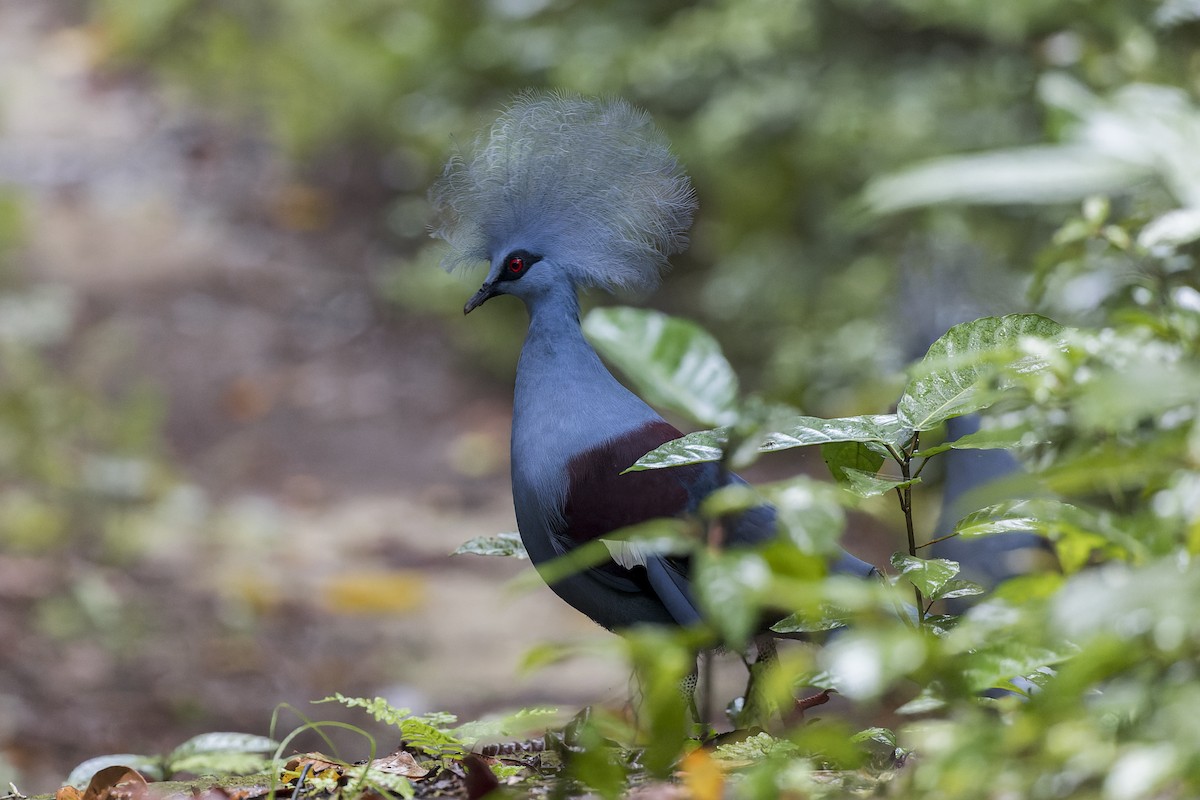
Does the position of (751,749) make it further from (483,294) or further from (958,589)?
(483,294)

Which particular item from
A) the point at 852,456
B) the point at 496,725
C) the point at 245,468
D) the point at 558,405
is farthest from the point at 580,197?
the point at 245,468

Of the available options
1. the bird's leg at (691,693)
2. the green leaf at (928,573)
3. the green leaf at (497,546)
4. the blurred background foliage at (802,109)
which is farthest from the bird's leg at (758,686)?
the blurred background foliage at (802,109)

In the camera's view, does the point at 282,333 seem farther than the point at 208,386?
Yes

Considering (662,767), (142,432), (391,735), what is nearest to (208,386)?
(142,432)

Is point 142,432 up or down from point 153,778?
down

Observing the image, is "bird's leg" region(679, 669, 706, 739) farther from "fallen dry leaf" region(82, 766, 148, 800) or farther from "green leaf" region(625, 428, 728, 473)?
"fallen dry leaf" region(82, 766, 148, 800)

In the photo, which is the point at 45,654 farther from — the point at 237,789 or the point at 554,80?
the point at 554,80

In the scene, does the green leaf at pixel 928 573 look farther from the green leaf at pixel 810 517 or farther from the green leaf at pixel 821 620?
the green leaf at pixel 810 517

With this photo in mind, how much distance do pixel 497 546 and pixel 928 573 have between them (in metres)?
0.66

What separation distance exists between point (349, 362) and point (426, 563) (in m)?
1.70

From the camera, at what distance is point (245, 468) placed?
15.3 feet

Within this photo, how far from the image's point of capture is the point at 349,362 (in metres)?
5.56

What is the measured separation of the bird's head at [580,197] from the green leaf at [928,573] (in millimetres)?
717

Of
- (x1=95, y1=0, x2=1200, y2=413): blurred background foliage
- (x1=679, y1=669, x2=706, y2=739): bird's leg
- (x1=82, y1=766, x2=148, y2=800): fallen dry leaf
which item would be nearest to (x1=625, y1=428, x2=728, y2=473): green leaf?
(x1=679, y1=669, x2=706, y2=739): bird's leg
